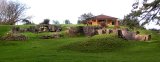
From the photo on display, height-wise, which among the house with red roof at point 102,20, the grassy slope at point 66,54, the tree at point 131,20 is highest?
the house with red roof at point 102,20

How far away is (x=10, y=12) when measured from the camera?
113 metres

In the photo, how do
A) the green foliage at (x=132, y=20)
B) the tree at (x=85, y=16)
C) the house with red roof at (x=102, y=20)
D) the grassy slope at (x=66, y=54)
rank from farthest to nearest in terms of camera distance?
the tree at (x=85, y=16)
the house with red roof at (x=102, y=20)
the green foliage at (x=132, y=20)
the grassy slope at (x=66, y=54)

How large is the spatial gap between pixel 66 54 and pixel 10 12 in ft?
261

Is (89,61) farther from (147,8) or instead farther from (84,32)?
(84,32)

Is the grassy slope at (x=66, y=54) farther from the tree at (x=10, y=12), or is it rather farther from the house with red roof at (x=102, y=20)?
the tree at (x=10, y=12)

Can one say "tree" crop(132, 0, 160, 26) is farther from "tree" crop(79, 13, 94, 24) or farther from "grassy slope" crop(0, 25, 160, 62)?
"tree" crop(79, 13, 94, 24)

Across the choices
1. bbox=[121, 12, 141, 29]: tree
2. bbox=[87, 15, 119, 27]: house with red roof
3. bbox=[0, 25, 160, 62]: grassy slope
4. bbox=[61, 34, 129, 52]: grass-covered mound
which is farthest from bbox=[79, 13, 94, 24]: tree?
bbox=[121, 12, 141, 29]: tree

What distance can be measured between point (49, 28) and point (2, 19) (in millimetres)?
39247

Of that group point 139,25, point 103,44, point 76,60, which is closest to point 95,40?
point 103,44

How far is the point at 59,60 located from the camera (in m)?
30.5

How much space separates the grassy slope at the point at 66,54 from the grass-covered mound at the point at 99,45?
1.33 m

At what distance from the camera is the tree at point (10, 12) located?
369 feet

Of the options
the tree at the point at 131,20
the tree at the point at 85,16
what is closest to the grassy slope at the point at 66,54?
the tree at the point at 131,20

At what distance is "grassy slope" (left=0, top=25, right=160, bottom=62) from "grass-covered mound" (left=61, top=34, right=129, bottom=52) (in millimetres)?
1326
